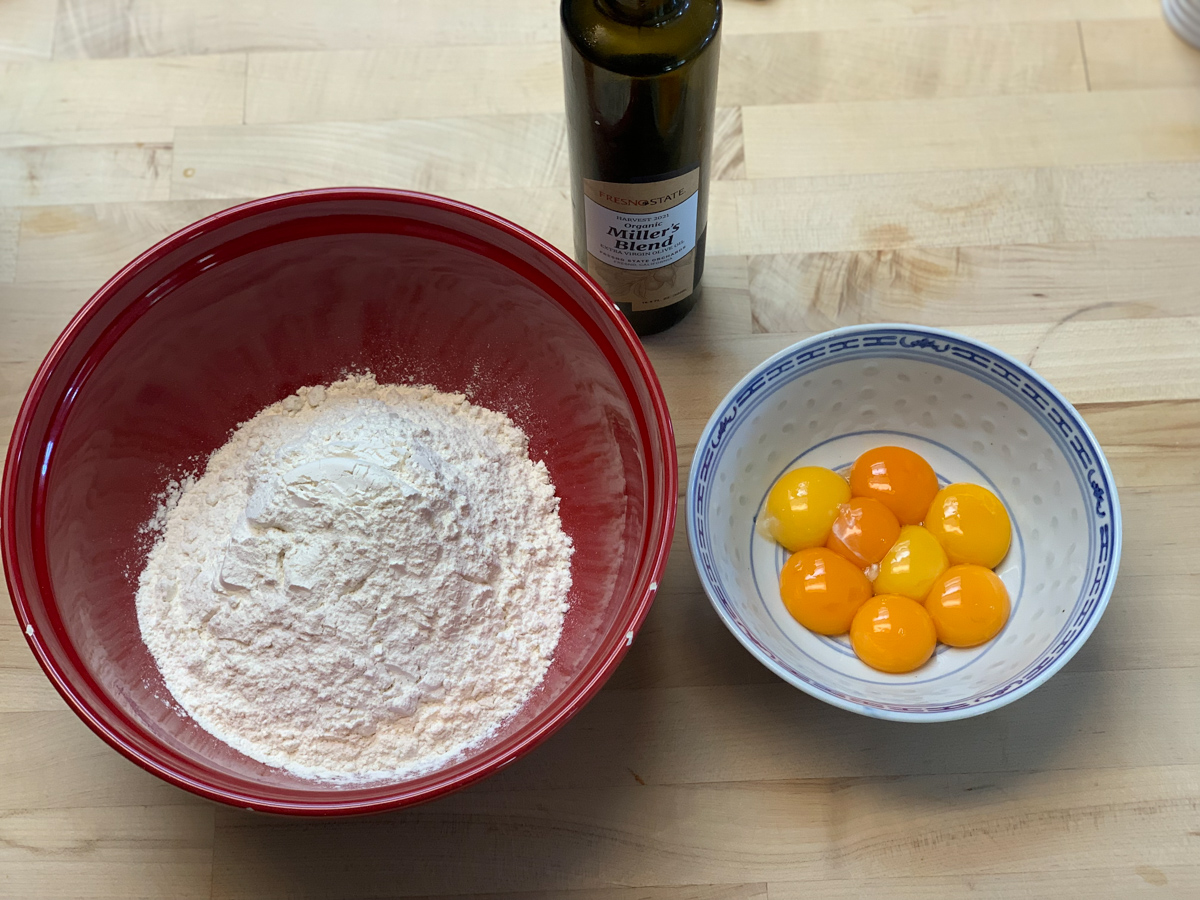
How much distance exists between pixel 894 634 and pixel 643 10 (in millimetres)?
708

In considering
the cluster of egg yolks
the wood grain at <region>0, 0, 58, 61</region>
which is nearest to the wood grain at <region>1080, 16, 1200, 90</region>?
the cluster of egg yolks

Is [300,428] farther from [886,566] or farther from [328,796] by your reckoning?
[886,566]

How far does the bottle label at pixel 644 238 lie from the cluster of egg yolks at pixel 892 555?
285mm

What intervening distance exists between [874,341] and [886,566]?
0.27 m

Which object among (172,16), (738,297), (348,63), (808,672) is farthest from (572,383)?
(172,16)

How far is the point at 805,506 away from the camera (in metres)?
1.18

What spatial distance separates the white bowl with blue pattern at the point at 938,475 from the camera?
106 centimetres

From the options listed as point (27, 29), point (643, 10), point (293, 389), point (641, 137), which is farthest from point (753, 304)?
point (27, 29)

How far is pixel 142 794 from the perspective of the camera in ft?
3.78

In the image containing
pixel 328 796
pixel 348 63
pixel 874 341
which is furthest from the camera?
pixel 348 63

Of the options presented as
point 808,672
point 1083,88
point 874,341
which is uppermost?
point 1083,88

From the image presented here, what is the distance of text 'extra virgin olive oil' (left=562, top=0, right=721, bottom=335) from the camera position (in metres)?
0.96

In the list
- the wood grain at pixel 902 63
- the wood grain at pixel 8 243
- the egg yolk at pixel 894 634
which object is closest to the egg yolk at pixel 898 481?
the egg yolk at pixel 894 634

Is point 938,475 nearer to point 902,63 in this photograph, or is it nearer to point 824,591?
point 824,591
